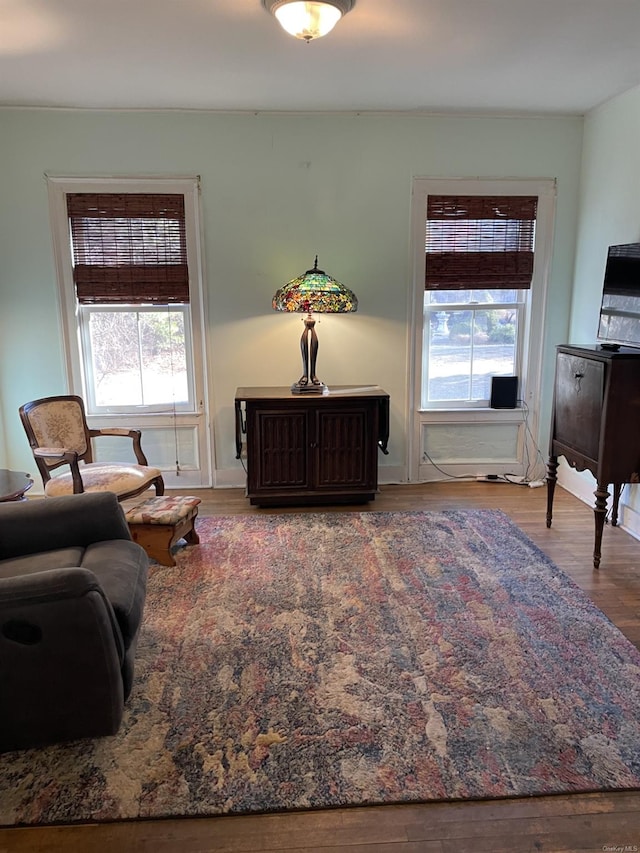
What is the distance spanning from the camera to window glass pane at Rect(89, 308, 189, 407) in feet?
→ 14.2

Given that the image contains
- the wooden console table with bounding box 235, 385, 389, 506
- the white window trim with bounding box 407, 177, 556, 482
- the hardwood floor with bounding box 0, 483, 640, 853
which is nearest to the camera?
the hardwood floor with bounding box 0, 483, 640, 853

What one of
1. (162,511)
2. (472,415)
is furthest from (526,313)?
(162,511)

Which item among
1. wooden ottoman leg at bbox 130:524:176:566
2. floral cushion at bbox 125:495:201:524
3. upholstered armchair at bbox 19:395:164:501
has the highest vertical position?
upholstered armchair at bbox 19:395:164:501

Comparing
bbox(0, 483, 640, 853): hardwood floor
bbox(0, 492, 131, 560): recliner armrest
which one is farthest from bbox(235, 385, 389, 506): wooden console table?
Answer: bbox(0, 483, 640, 853): hardwood floor

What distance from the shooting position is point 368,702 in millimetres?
2121

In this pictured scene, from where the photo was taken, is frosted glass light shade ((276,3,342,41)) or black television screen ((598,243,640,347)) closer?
frosted glass light shade ((276,3,342,41))

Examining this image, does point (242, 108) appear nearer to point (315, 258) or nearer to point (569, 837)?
point (315, 258)

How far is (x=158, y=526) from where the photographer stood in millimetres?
3137

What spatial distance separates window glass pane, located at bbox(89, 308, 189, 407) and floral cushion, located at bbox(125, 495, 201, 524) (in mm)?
1255

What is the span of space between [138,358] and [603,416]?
309 cm

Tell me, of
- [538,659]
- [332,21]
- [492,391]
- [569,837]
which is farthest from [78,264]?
[569,837]

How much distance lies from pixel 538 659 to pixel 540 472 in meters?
2.51

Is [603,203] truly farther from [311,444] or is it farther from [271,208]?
[311,444]

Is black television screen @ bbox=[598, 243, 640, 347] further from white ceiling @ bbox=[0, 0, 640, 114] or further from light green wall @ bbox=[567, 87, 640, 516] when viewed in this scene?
white ceiling @ bbox=[0, 0, 640, 114]
